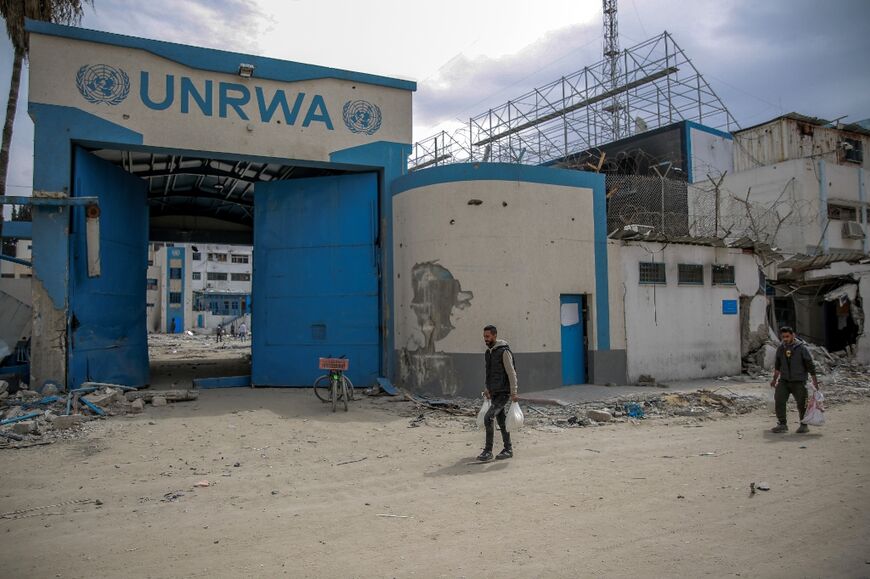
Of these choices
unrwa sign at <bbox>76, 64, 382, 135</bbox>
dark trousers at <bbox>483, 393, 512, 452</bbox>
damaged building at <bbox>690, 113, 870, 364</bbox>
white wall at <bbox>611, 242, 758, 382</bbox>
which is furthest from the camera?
damaged building at <bbox>690, 113, 870, 364</bbox>

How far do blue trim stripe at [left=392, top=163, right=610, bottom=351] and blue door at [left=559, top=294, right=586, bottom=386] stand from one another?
38cm

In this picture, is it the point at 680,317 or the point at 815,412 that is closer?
the point at 815,412

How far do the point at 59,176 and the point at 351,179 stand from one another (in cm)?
617

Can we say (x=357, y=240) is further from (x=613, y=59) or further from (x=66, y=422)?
(x=613, y=59)

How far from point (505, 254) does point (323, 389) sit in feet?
15.7

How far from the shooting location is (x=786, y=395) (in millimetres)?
8609

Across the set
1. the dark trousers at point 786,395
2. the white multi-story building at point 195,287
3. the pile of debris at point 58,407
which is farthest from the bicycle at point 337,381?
the white multi-story building at point 195,287

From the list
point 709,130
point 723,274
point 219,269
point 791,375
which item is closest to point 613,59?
point 709,130

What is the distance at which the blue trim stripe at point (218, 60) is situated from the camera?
38.5ft

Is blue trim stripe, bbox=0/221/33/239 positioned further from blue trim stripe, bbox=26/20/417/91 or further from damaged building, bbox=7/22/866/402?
blue trim stripe, bbox=26/20/417/91

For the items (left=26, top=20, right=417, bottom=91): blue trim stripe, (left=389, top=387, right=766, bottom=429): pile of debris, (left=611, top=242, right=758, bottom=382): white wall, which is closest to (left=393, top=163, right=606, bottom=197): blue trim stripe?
(left=611, top=242, right=758, bottom=382): white wall

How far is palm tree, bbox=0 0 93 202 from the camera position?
1592 cm

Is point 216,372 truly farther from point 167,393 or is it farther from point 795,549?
point 795,549

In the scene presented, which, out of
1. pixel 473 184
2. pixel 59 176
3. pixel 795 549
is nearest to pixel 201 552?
pixel 795 549
